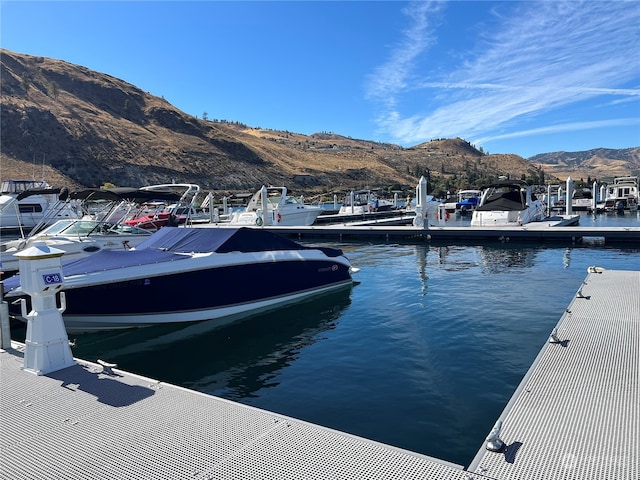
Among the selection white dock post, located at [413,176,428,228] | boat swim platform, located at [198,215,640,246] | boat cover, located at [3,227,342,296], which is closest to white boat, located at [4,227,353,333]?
boat cover, located at [3,227,342,296]

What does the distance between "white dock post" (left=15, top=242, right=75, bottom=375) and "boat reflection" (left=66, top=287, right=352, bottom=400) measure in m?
1.87

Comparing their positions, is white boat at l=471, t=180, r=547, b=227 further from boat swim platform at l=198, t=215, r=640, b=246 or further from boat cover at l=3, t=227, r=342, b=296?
boat cover at l=3, t=227, r=342, b=296

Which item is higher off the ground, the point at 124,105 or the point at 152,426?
the point at 124,105

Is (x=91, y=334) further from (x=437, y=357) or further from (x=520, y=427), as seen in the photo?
(x=520, y=427)

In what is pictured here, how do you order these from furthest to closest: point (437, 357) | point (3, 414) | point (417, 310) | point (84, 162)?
1. point (84, 162)
2. point (417, 310)
3. point (437, 357)
4. point (3, 414)

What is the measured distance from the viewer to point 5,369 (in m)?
5.30

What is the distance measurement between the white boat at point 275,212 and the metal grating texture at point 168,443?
2643 centimetres

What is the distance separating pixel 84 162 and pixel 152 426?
84620 mm

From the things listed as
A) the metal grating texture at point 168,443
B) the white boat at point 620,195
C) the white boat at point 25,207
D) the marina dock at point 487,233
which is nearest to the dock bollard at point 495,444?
the metal grating texture at point 168,443

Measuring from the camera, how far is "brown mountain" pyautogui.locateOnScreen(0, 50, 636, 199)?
254 feet

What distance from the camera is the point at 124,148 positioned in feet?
292

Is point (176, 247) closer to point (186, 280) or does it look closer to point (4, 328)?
point (186, 280)

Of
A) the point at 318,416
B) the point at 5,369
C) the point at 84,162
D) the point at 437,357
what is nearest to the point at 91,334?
the point at 5,369

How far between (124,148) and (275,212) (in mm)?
68273
